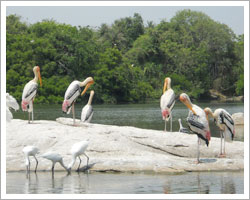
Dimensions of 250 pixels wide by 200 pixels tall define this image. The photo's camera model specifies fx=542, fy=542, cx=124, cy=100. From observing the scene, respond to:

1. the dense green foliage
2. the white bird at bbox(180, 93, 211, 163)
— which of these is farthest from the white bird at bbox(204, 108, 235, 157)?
the dense green foliage

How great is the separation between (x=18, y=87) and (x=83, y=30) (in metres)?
14.7

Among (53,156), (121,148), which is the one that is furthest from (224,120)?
(53,156)

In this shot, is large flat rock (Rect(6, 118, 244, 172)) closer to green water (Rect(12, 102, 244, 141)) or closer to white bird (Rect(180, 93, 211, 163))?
white bird (Rect(180, 93, 211, 163))

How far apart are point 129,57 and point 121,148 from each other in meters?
58.4

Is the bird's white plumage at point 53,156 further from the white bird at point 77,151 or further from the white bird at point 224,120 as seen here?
the white bird at point 224,120

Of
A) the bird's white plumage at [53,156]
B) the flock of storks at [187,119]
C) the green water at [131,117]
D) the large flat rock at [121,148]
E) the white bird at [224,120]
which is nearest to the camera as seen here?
the bird's white plumage at [53,156]

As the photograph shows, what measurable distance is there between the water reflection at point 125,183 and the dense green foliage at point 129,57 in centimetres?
4039

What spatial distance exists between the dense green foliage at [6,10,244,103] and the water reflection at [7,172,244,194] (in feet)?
133

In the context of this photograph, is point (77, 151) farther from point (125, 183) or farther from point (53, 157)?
point (125, 183)

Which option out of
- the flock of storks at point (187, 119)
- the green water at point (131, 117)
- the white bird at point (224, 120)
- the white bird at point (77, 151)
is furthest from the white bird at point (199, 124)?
the green water at point (131, 117)

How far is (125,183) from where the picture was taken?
36.9 ft

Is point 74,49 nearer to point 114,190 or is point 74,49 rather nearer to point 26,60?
point 26,60

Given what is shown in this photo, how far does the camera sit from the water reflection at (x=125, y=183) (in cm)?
1066

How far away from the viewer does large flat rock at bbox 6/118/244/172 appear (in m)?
12.7
